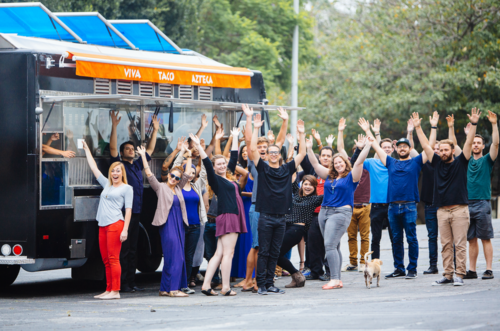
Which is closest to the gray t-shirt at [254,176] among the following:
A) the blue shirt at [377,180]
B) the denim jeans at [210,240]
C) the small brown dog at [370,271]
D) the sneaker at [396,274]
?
the denim jeans at [210,240]

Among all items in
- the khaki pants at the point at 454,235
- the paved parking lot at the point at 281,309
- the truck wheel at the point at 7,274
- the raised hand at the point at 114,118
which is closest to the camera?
the paved parking lot at the point at 281,309

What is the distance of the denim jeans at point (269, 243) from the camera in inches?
351

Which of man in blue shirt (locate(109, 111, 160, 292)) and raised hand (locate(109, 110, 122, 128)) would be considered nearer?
man in blue shirt (locate(109, 111, 160, 292))

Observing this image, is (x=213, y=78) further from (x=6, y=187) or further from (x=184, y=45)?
(x=184, y=45)

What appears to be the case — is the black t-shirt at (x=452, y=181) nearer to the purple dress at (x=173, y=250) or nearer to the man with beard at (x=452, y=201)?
the man with beard at (x=452, y=201)

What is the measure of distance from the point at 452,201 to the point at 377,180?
1.70 meters

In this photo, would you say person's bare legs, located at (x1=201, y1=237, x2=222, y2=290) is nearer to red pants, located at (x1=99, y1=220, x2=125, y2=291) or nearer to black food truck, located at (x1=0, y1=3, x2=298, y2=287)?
red pants, located at (x1=99, y1=220, x2=125, y2=291)

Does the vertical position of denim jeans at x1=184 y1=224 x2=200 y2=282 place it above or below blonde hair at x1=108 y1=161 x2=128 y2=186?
below

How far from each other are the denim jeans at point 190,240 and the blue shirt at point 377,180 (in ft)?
9.40

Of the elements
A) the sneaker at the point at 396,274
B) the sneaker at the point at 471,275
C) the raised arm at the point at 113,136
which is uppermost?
the raised arm at the point at 113,136

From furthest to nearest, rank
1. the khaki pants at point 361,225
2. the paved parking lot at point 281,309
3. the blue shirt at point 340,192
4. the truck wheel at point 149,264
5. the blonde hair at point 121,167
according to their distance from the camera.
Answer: the truck wheel at point 149,264
the khaki pants at point 361,225
the blue shirt at point 340,192
the blonde hair at point 121,167
the paved parking lot at point 281,309

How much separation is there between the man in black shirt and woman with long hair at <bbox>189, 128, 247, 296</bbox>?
31cm

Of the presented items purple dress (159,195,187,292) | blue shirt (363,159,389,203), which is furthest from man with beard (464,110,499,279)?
purple dress (159,195,187,292)

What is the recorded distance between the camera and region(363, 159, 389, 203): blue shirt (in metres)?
10.6
